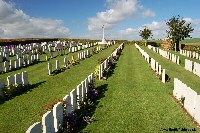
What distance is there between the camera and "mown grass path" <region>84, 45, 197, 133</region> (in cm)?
1084

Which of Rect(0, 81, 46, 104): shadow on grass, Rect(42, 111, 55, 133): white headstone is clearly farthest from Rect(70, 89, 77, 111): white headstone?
Rect(0, 81, 46, 104): shadow on grass

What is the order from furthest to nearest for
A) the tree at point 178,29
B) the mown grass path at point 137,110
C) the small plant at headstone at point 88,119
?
the tree at point 178,29 → the small plant at headstone at point 88,119 → the mown grass path at point 137,110

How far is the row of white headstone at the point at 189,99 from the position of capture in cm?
1157

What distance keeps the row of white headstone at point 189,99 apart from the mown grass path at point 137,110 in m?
0.33

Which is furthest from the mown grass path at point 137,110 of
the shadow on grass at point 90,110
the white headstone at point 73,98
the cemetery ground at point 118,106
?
the white headstone at point 73,98

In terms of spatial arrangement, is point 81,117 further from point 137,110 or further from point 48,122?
point 48,122

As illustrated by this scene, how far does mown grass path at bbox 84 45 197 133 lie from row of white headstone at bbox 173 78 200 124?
33 cm

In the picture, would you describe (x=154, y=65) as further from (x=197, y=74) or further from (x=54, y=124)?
(x=54, y=124)

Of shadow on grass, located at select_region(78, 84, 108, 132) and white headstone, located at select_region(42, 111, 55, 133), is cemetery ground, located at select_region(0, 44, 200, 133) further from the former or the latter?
white headstone, located at select_region(42, 111, 55, 133)

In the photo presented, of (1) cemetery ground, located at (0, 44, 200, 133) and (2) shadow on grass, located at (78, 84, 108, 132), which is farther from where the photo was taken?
(1) cemetery ground, located at (0, 44, 200, 133)

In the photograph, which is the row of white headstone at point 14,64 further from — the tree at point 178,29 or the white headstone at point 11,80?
the tree at point 178,29

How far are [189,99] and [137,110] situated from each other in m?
2.41

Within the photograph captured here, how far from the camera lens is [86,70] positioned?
83.3ft

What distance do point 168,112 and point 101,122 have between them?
3410 mm
